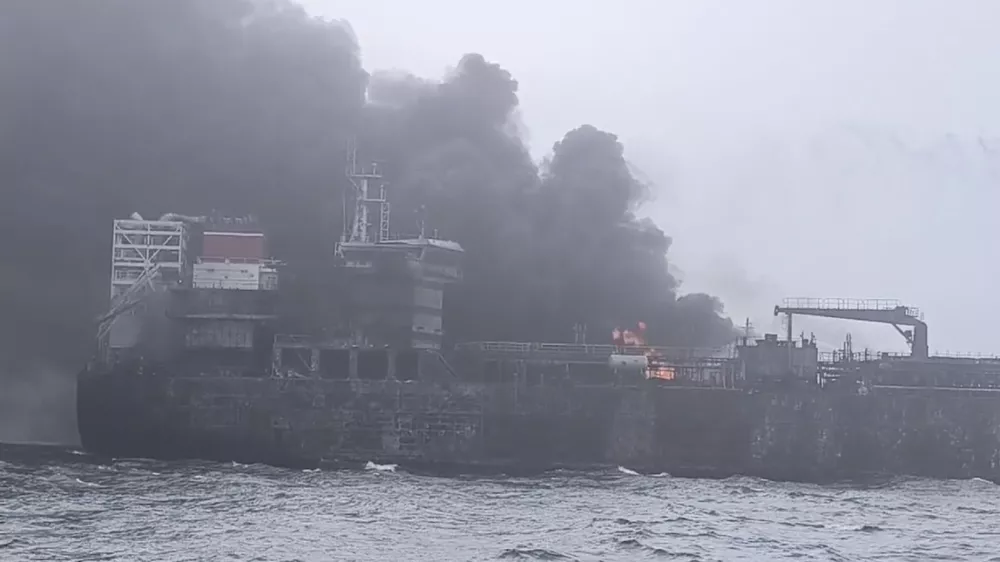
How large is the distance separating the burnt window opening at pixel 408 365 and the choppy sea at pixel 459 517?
8986 millimetres

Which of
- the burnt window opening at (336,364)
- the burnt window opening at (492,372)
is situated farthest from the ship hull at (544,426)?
the burnt window opening at (492,372)

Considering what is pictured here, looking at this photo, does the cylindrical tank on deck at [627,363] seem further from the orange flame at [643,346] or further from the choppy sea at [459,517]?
the choppy sea at [459,517]

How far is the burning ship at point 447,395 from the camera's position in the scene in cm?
6825

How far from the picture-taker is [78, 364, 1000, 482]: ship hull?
68125 millimetres

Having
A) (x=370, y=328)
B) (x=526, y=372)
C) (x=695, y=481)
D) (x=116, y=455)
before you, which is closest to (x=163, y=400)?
(x=116, y=455)

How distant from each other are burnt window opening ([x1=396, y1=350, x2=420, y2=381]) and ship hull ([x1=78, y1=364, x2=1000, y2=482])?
9.87 feet

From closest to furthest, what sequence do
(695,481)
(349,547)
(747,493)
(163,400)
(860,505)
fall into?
(349,547), (860,505), (747,493), (695,481), (163,400)

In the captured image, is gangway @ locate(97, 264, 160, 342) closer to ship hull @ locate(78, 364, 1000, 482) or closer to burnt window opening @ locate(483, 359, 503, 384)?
ship hull @ locate(78, 364, 1000, 482)

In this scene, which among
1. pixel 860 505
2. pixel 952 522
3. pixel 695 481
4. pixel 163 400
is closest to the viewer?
pixel 952 522

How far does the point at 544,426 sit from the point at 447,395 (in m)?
5.54

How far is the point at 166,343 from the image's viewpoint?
7162 cm

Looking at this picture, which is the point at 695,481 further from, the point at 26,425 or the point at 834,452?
the point at 26,425

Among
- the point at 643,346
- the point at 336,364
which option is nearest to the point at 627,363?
the point at 643,346

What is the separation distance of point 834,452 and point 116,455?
39167 mm
